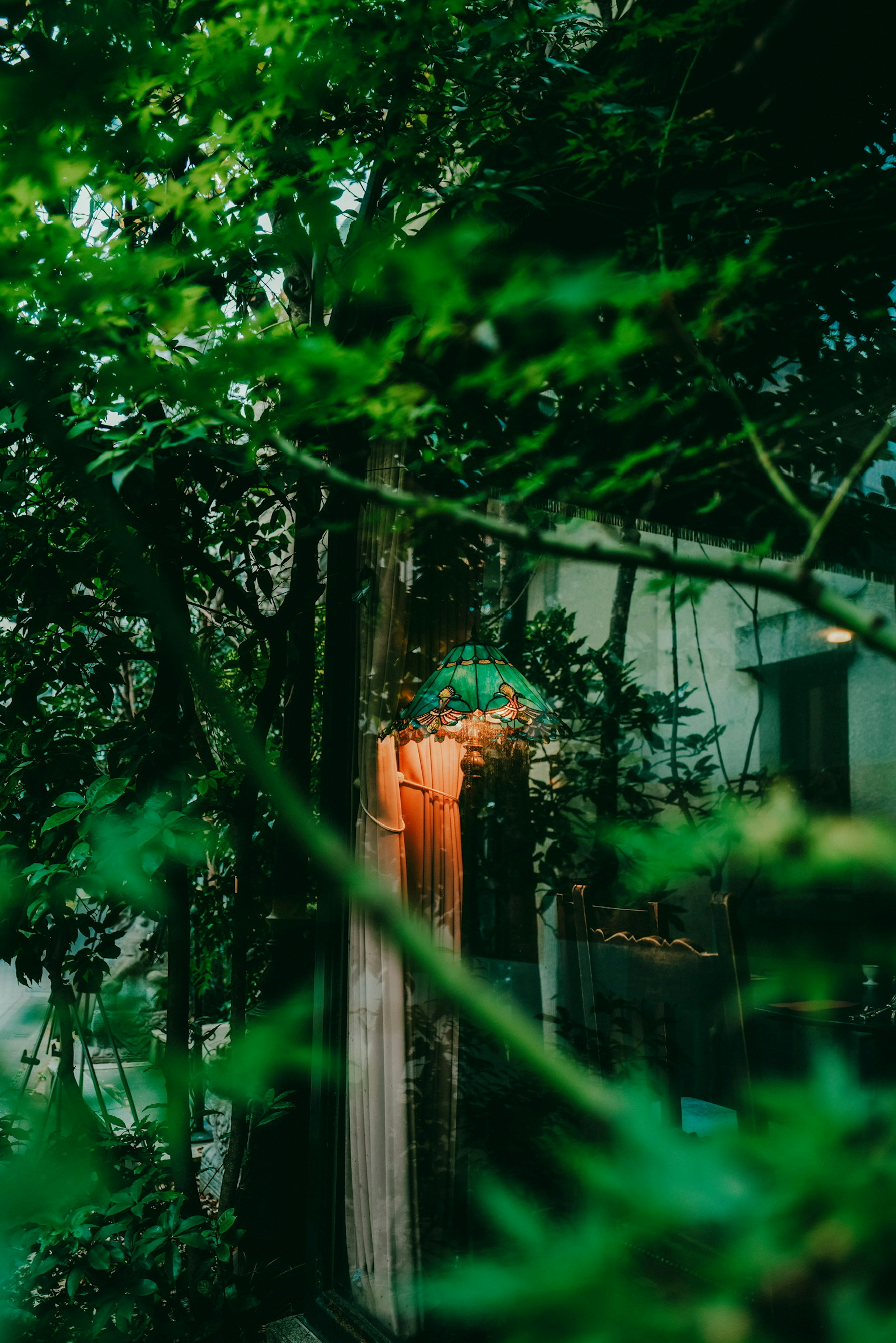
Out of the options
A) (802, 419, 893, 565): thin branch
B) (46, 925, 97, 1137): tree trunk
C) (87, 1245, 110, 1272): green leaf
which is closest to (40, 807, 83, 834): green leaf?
(46, 925, 97, 1137): tree trunk

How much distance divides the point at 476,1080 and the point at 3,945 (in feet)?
4.63

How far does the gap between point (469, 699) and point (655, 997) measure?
3.34 feet

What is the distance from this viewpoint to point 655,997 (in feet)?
7.70

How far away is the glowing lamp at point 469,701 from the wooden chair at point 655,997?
617 millimetres

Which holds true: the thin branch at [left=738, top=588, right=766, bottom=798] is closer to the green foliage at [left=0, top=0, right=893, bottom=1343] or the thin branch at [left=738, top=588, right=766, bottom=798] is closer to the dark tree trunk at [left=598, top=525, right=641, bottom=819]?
the green foliage at [left=0, top=0, right=893, bottom=1343]

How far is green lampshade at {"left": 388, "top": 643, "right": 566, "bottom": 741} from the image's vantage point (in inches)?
104

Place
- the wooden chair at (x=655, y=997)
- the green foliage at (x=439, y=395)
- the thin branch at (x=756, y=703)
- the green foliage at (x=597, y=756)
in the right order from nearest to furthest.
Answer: the green foliage at (x=439, y=395) < the wooden chair at (x=655, y=997) < the thin branch at (x=756, y=703) < the green foliage at (x=597, y=756)

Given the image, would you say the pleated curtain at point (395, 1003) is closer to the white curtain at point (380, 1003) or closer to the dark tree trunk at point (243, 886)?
the white curtain at point (380, 1003)

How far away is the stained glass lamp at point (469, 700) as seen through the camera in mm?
2637

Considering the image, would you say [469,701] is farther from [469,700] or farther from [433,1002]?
[433,1002]

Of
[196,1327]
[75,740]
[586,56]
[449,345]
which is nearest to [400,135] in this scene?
[586,56]

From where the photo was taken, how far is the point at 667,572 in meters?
0.65

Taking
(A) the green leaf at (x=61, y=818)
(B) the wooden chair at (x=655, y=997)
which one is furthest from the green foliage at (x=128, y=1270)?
(B) the wooden chair at (x=655, y=997)

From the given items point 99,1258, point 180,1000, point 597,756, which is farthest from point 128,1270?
point 597,756
